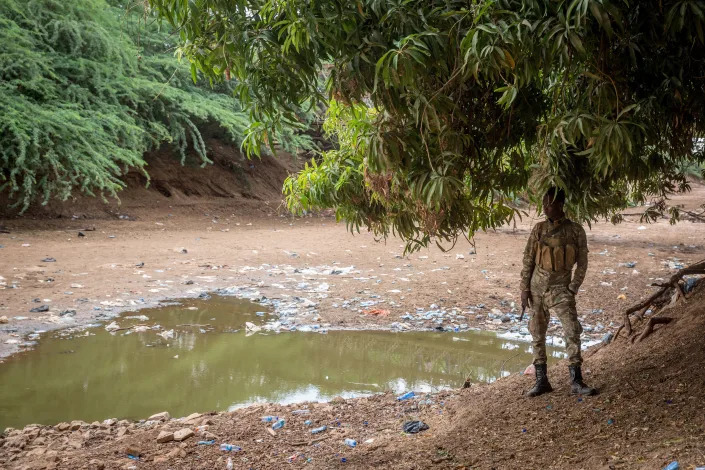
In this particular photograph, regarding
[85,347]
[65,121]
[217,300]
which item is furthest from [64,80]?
[85,347]

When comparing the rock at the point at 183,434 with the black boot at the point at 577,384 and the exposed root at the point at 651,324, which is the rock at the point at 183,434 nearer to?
the black boot at the point at 577,384

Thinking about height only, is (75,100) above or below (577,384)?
above

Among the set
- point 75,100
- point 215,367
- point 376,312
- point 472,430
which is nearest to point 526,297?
point 472,430

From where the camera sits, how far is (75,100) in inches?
548

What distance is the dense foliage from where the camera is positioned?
484 inches

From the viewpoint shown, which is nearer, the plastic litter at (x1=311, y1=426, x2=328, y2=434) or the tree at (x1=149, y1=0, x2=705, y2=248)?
the tree at (x1=149, y1=0, x2=705, y2=248)

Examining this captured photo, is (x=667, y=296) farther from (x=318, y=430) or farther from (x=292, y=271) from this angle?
(x=292, y=271)

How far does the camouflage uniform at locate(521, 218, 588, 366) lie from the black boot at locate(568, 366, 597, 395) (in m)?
0.05

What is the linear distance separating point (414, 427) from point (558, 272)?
1420mm

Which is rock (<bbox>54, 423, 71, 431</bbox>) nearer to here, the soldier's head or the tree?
the tree

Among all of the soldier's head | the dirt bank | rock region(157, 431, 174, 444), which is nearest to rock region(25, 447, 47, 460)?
the dirt bank

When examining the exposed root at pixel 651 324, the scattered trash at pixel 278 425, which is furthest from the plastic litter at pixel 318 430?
the exposed root at pixel 651 324

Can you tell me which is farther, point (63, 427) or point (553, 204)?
point (63, 427)

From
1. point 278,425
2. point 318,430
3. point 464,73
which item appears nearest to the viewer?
point 464,73
